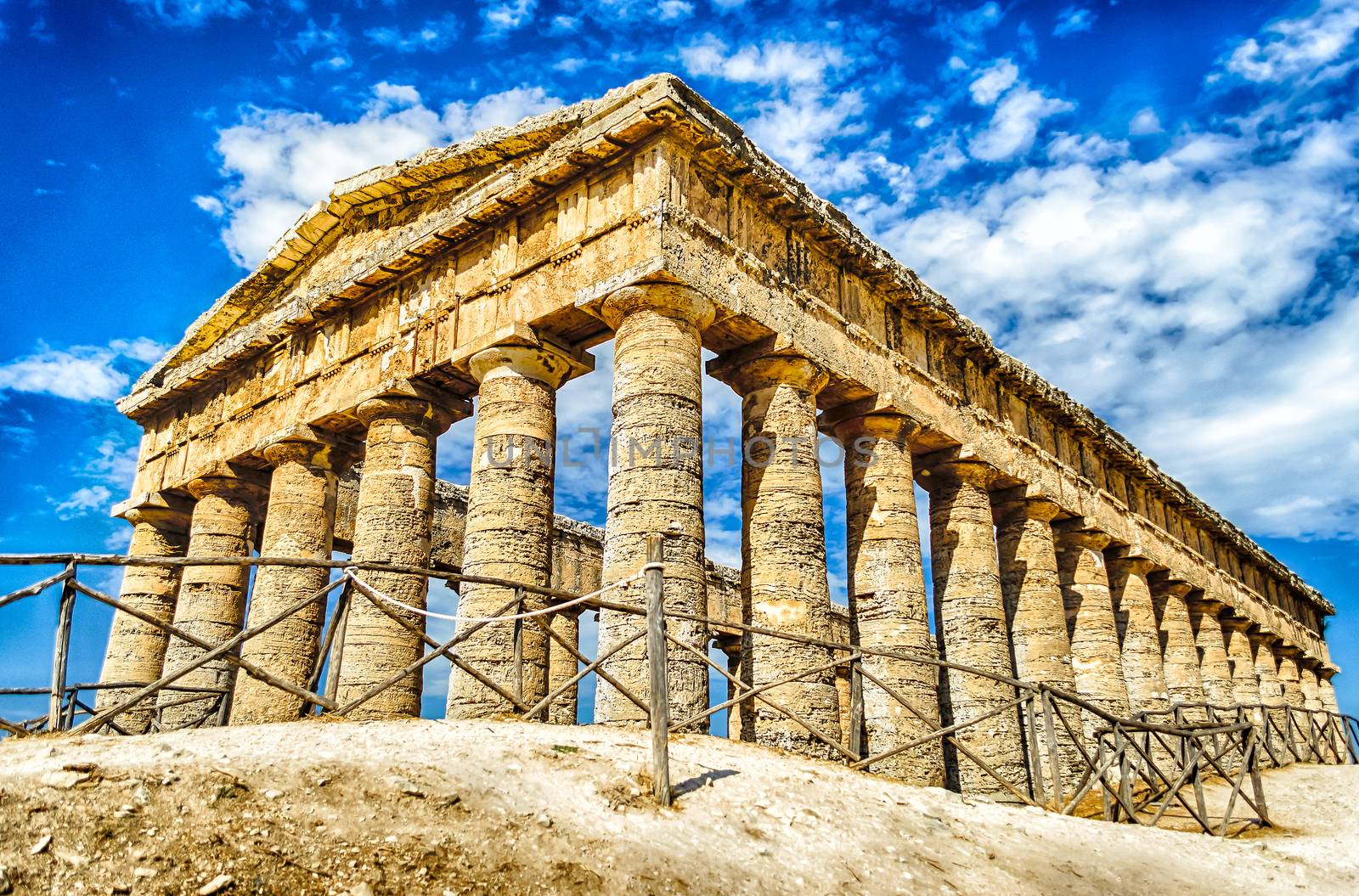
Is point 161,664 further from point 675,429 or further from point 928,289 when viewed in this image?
point 928,289

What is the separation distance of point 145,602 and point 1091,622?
16.4 m

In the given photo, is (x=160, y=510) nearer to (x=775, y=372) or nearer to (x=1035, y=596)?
(x=775, y=372)

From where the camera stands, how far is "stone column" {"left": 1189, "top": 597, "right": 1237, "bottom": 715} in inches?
935

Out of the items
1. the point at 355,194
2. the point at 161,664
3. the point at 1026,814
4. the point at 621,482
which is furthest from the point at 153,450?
the point at 1026,814

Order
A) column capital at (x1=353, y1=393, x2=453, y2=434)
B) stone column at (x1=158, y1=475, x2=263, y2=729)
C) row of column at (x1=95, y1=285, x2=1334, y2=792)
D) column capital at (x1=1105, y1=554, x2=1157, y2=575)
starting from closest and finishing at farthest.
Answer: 1. row of column at (x1=95, y1=285, x2=1334, y2=792)
2. column capital at (x1=353, y1=393, x2=453, y2=434)
3. stone column at (x1=158, y1=475, x2=263, y2=729)
4. column capital at (x1=1105, y1=554, x2=1157, y2=575)

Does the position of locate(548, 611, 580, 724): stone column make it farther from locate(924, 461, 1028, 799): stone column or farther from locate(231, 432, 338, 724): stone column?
locate(924, 461, 1028, 799): stone column

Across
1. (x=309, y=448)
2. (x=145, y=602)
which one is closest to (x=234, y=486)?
(x=309, y=448)

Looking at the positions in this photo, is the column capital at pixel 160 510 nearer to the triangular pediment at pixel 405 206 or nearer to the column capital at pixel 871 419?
the triangular pediment at pixel 405 206

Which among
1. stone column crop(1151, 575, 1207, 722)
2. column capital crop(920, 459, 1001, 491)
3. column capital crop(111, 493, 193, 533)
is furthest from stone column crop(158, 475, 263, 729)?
stone column crop(1151, 575, 1207, 722)

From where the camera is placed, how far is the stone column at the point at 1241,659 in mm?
25984

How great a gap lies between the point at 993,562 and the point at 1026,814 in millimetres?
7615

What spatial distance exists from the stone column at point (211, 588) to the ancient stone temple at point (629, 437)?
6 cm

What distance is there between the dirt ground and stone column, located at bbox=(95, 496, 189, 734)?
10.6 meters

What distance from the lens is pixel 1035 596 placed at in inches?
664
